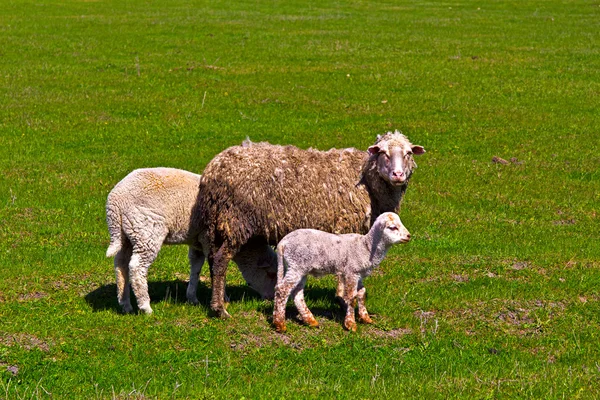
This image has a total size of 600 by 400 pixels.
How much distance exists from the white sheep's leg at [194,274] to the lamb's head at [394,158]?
2647 millimetres

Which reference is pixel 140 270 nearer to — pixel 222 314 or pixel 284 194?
pixel 222 314

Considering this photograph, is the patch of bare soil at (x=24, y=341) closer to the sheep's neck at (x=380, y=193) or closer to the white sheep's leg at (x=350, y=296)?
the white sheep's leg at (x=350, y=296)

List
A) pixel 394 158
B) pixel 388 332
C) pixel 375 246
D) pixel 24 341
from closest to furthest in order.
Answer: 1. pixel 24 341
2. pixel 375 246
3. pixel 388 332
4. pixel 394 158

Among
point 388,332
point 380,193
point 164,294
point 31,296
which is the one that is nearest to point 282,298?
point 388,332

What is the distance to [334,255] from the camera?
1002cm

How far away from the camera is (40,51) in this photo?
33.9m

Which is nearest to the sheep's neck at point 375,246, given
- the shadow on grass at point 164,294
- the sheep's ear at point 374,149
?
the sheep's ear at point 374,149

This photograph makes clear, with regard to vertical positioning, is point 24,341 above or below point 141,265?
below

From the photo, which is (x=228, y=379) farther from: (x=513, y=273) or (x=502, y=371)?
(x=513, y=273)

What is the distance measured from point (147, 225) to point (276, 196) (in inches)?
62.9

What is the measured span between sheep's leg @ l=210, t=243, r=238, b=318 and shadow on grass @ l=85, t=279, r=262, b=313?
26.3 inches

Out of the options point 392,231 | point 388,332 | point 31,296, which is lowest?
point 31,296

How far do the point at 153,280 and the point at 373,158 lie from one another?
12.1ft

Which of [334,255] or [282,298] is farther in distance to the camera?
[282,298]
